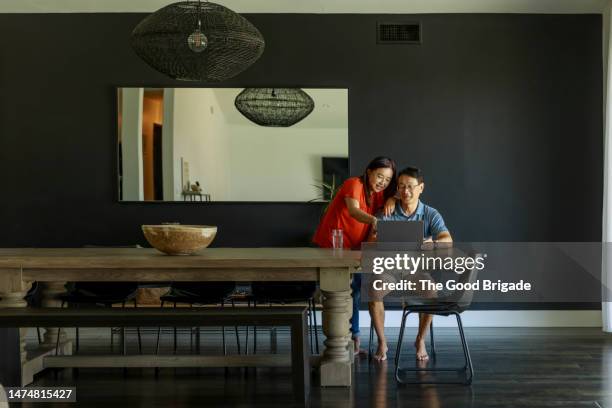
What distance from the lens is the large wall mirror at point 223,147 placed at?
649 centimetres

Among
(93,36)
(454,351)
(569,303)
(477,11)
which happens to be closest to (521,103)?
(477,11)

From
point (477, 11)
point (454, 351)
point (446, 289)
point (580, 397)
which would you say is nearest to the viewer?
point (580, 397)

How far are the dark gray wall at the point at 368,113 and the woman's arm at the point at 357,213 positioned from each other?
1542 millimetres

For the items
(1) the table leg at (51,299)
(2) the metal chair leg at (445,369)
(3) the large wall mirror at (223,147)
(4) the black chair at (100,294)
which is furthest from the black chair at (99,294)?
(2) the metal chair leg at (445,369)

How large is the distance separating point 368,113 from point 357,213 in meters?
1.85

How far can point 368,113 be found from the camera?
21.6 feet

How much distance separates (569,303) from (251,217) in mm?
2933

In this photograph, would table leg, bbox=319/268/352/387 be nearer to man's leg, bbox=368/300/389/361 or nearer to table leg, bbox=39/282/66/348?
man's leg, bbox=368/300/389/361

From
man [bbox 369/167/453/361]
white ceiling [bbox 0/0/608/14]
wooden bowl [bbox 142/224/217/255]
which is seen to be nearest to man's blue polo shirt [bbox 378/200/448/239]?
man [bbox 369/167/453/361]

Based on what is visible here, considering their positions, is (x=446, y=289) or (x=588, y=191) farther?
(x=588, y=191)

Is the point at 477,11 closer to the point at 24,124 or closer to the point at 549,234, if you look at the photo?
the point at 549,234

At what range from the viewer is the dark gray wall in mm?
6523

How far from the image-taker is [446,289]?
480 centimetres

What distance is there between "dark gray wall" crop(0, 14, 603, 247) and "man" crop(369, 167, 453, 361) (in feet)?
4.96
